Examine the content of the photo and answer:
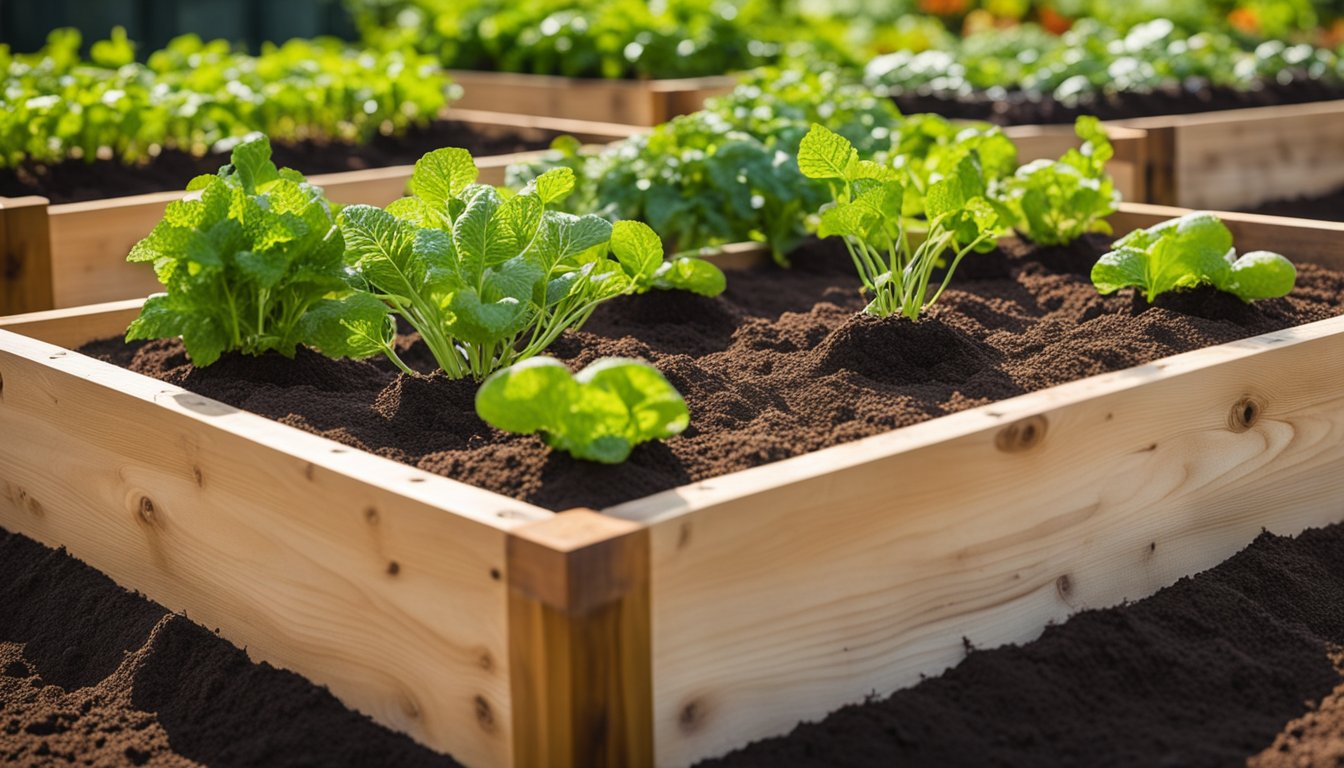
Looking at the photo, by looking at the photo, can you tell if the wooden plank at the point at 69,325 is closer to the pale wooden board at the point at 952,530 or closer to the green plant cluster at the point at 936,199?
the green plant cluster at the point at 936,199

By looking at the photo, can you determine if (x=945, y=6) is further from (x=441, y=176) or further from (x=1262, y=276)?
(x=441, y=176)

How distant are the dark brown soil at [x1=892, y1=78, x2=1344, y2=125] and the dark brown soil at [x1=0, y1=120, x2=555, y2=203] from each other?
→ 1.58 m

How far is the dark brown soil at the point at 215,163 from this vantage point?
4156 mm

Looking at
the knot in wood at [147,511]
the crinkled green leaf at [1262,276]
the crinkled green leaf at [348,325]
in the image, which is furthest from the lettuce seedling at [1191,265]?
the knot in wood at [147,511]

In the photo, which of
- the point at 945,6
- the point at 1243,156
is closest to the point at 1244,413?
the point at 1243,156

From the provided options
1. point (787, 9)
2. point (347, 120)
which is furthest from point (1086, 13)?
point (347, 120)

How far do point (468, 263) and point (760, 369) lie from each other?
58 cm

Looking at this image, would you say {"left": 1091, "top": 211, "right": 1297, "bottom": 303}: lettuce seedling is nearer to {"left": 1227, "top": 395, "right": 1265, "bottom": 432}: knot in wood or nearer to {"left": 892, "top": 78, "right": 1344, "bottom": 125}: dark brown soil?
{"left": 1227, "top": 395, "right": 1265, "bottom": 432}: knot in wood

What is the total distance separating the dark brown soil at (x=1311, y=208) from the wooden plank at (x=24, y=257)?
141 inches

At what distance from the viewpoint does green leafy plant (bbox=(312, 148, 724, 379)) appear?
2.31 m

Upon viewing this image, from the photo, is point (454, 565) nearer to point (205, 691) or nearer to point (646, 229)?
point (205, 691)

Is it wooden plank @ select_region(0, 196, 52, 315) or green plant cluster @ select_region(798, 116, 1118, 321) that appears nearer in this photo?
green plant cluster @ select_region(798, 116, 1118, 321)

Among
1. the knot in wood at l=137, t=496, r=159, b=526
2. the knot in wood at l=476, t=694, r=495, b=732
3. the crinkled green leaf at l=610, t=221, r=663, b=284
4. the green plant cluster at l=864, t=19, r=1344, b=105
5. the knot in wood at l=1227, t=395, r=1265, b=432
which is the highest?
the green plant cluster at l=864, t=19, r=1344, b=105

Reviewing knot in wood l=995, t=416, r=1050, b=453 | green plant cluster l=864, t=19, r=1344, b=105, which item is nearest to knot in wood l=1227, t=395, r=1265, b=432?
knot in wood l=995, t=416, r=1050, b=453
